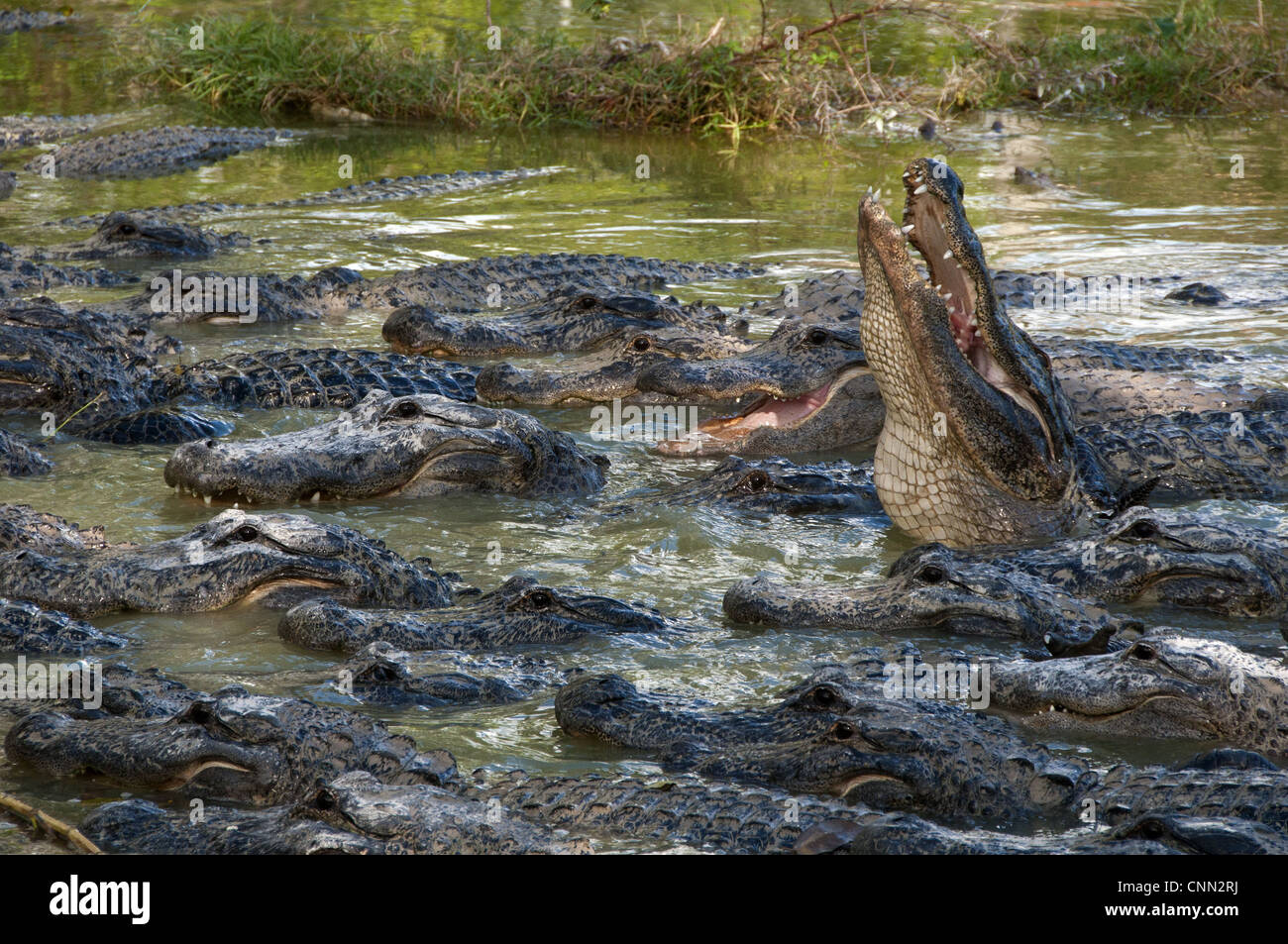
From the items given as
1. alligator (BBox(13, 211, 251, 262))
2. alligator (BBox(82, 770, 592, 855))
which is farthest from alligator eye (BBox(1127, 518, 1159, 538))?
alligator (BBox(13, 211, 251, 262))

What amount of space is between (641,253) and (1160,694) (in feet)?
30.5

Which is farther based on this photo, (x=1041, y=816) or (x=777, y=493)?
(x=777, y=493)

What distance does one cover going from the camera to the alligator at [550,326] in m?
9.95

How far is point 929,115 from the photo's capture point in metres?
18.2

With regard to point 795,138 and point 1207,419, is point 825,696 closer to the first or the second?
point 1207,419

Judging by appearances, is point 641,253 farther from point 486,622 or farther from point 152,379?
point 486,622

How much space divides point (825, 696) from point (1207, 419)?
4371 mm

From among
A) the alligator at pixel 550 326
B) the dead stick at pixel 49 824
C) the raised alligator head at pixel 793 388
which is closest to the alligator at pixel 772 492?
the raised alligator head at pixel 793 388

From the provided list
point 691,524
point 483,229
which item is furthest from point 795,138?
point 691,524

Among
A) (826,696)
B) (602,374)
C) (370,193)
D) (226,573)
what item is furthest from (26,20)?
(826,696)

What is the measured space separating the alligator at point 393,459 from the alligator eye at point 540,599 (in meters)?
1.89

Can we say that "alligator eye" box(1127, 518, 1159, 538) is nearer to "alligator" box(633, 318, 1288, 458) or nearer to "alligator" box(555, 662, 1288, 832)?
"alligator" box(555, 662, 1288, 832)

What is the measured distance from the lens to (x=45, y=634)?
532cm

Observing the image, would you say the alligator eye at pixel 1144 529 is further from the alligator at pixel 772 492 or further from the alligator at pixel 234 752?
the alligator at pixel 234 752
